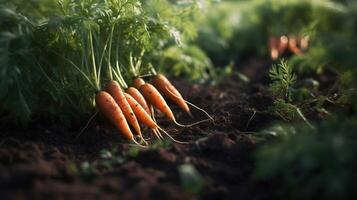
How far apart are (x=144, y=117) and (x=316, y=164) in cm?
217

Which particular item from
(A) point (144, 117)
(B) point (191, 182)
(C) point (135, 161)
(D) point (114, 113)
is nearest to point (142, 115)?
(A) point (144, 117)

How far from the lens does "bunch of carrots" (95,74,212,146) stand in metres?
4.55

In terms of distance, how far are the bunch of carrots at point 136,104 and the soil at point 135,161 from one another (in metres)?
0.14

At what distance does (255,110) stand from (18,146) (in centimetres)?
229

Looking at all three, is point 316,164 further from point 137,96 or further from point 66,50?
point 66,50

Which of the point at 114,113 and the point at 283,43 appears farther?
the point at 283,43

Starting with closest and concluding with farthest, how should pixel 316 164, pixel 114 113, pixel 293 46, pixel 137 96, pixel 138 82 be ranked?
pixel 316 164 → pixel 114 113 → pixel 137 96 → pixel 138 82 → pixel 293 46

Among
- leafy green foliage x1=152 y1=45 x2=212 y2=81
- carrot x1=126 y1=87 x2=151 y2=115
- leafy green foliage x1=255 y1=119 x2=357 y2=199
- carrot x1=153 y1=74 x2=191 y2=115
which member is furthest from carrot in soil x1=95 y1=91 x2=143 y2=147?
leafy green foliage x1=152 y1=45 x2=212 y2=81

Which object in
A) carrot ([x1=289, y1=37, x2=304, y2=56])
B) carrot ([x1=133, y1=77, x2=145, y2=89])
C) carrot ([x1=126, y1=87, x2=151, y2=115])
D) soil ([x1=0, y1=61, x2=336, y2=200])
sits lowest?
carrot ([x1=289, y1=37, x2=304, y2=56])

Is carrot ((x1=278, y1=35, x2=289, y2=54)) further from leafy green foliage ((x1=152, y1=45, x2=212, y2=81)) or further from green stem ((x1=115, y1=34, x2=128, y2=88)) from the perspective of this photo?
green stem ((x1=115, y1=34, x2=128, y2=88))

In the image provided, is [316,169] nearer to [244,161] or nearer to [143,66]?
[244,161]

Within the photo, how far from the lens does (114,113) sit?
4.54 metres

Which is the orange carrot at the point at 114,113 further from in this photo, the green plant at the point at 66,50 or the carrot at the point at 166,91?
the carrot at the point at 166,91

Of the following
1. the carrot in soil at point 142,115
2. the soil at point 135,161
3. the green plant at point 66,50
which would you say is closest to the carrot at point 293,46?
the soil at point 135,161
